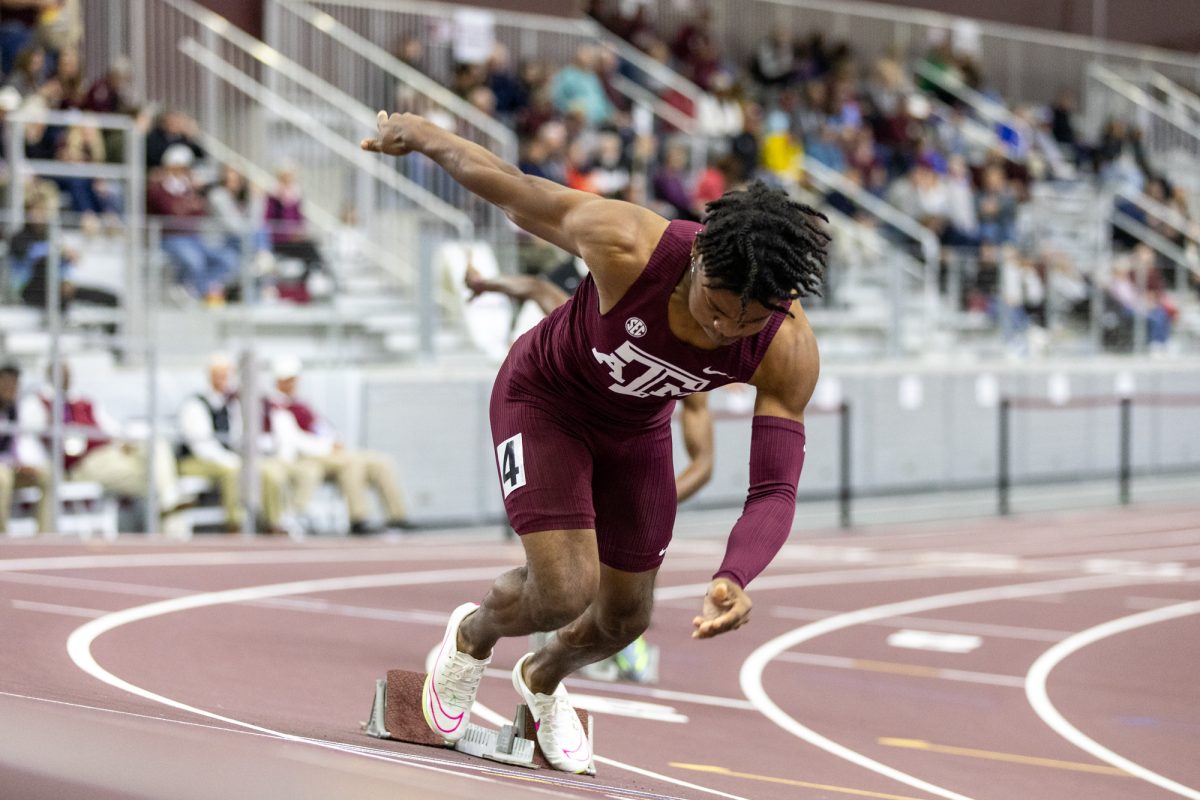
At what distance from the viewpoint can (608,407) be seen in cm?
529

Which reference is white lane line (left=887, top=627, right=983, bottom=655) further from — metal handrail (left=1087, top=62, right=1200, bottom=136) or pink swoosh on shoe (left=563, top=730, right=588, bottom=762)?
metal handrail (left=1087, top=62, right=1200, bottom=136)

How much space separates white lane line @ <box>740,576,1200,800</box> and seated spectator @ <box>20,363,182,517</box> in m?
5.96

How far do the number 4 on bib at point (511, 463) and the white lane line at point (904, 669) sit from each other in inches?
171

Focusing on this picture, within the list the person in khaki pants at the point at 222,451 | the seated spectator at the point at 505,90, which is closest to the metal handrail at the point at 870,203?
the seated spectator at the point at 505,90

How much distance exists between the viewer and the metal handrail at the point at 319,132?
18.2 m

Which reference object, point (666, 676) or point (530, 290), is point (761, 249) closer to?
point (530, 290)

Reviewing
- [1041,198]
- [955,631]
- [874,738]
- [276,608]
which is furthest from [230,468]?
[1041,198]

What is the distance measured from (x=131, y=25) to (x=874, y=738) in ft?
46.8

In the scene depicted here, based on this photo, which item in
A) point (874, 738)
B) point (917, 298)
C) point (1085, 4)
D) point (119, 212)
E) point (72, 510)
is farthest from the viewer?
point (1085, 4)

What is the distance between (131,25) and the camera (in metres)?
18.8

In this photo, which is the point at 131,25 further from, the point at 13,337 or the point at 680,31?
the point at 680,31

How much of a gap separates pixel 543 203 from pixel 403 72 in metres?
15.4

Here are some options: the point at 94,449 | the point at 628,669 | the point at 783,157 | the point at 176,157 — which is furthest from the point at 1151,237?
the point at 628,669

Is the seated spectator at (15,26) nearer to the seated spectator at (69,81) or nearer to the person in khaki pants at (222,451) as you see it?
the seated spectator at (69,81)
